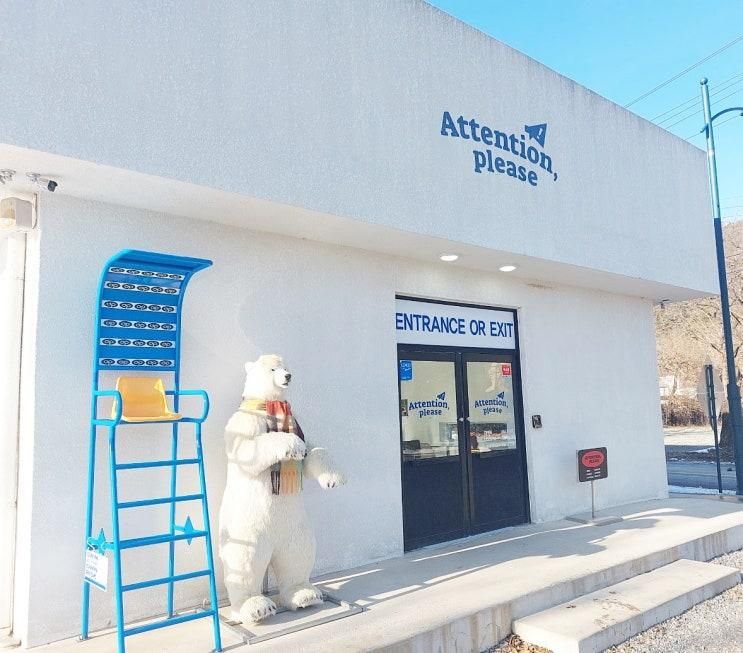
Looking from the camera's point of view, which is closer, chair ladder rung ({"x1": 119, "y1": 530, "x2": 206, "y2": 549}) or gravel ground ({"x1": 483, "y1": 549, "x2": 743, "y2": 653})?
chair ladder rung ({"x1": 119, "y1": 530, "x2": 206, "y2": 549})

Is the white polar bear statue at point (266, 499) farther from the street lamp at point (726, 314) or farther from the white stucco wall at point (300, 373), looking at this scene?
the street lamp at point (726, 314)

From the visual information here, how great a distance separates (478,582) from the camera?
4.95m

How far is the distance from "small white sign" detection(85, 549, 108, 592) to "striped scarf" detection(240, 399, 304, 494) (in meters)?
1.13

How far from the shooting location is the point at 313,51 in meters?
4.88

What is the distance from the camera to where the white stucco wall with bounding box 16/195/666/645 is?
4.03 meters

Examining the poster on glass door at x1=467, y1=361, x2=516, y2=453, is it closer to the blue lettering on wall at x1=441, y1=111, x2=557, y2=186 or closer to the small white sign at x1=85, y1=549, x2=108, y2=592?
the blue lettering on wall at x1=441, y1=111, x2=557, y2=186

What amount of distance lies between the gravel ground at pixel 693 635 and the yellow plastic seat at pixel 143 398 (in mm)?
2782

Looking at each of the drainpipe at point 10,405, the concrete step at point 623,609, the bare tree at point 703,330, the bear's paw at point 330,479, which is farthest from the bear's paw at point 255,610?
the bare tree at point 703,330

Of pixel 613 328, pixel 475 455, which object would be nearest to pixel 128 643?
pixel 475 455

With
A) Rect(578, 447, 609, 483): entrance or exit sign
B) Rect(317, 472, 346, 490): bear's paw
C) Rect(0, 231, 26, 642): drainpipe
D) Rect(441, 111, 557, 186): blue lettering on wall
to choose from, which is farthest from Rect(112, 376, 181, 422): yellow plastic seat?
Rect(578, 447, 609, 483): entrance or exit sign

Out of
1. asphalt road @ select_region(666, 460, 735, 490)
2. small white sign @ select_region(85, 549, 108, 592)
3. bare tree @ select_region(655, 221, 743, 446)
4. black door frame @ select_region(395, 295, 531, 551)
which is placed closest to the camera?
small white sign @ select_region(85, 549, 108, 592)

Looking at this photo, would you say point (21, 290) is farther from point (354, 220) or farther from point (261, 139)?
point (354, 220)

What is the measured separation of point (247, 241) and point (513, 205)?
9.44ft

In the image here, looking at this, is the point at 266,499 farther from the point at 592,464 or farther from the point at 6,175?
the point at 592,464
